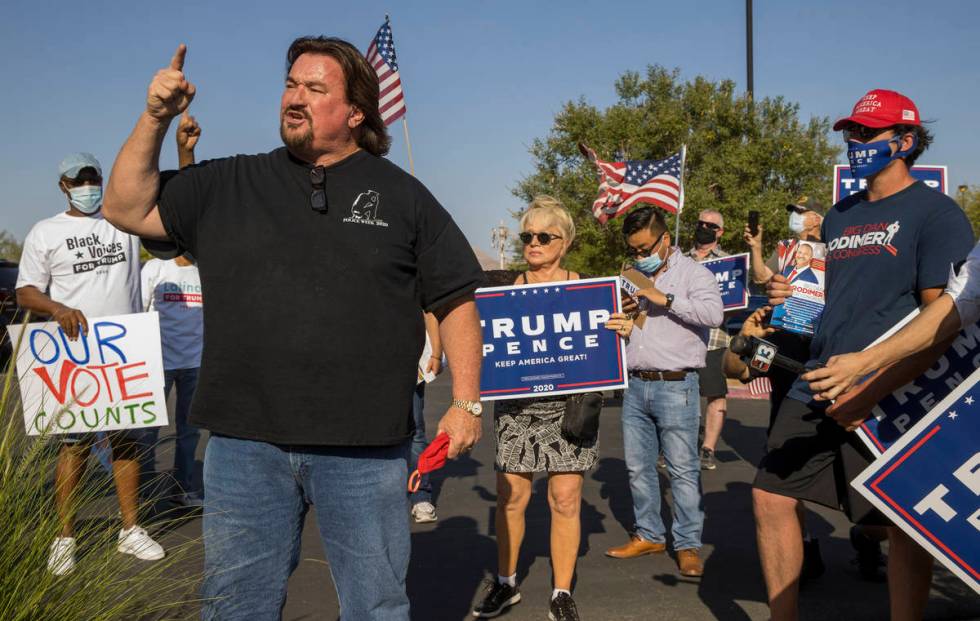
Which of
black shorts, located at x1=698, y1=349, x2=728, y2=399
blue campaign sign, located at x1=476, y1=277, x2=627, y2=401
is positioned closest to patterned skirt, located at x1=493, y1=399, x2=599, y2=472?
blue campaign sign, located at x1=476, y1=277, x2=627, y2=401

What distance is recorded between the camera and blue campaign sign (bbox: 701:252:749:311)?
8922 mm

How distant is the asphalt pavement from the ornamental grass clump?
0.23m

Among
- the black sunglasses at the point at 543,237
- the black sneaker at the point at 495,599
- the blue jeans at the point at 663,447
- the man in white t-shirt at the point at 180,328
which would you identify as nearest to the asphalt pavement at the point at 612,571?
the black sneaker at the point at 495,599

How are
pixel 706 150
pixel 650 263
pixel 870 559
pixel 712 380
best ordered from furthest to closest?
pixel 706 150, pixel 712 380, pixel 650 263, pixel 870 559

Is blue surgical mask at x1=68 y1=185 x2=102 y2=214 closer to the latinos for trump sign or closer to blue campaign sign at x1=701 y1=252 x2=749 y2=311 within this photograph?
the latinos for trump sign

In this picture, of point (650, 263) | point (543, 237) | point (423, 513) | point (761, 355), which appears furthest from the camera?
point (423, 513)

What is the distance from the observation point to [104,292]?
5773 millimetres

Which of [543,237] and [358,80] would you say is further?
[543,237]

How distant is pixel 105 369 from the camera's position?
5.61m

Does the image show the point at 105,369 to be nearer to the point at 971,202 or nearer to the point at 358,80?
the point at 358,80

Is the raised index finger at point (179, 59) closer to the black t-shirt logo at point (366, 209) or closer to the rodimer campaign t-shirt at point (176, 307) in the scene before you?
the black t-shirt logo at point (366, 209)

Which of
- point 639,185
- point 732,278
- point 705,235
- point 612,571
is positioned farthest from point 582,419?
point 639,185

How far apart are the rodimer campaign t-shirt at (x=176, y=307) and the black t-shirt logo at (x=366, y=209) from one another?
174 inches

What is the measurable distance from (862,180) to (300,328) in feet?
17.4
